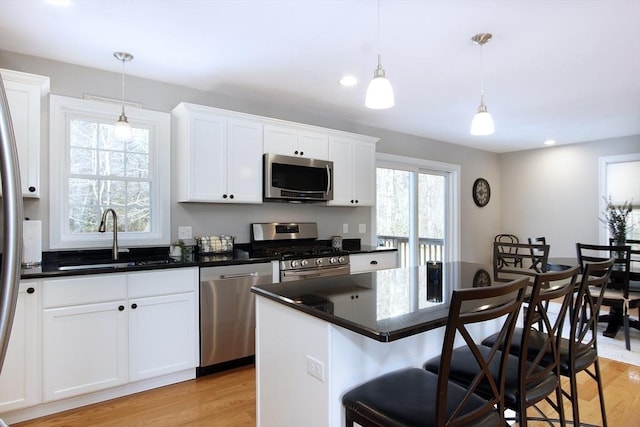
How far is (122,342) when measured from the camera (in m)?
2.57

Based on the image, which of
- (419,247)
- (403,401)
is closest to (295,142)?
Result: (419,247)

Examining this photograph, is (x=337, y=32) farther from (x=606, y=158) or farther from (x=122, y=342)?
(x=606, y=158)

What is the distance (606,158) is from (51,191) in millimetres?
6921

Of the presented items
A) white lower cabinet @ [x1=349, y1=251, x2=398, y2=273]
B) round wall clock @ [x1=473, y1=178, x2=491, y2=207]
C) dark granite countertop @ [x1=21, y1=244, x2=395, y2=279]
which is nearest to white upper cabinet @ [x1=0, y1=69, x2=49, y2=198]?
dark granite countertop @ [x1=21, y1=244, x2=395, y2=279]

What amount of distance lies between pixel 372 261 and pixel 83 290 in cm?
265

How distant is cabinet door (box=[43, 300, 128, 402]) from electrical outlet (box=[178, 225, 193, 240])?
3.00 feet

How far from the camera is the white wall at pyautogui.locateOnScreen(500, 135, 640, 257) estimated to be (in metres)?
5.68

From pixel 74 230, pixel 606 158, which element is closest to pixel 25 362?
pixel 74 230

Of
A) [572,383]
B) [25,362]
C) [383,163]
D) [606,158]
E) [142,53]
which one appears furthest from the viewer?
[606,158]

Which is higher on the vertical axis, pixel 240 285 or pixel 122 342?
pixel 240 285

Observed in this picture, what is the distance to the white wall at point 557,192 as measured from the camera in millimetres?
5680

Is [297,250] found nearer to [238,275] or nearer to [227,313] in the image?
[238,275]

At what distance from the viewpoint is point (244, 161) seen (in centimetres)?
348

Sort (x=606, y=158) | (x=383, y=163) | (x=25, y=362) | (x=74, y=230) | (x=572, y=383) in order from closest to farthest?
1. (x=572, y=383)
2. (x=25, y=362)
3. (x=74, y=230)
4. (x=383, y=163)
5. (x=606, y=158)
